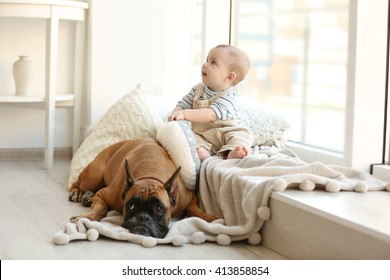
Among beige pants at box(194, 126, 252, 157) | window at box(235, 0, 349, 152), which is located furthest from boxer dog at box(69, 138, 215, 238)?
window at box(235, 0, 349, 152)

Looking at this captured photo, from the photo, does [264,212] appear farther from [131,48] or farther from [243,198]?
[131,48]

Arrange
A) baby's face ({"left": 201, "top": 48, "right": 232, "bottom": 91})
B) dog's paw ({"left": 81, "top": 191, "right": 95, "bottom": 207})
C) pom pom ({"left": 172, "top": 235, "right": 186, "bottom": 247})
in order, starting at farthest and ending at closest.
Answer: baby's face ({"left": 201, "top": 48, "right": 232, "bottom": 91}) < dog's paw ({"left": 81, "top": 191, "right": 95, "bottom": 207}) < pom pom ({"left": 172, "top": 235, "right": 186, "bottom": 247})

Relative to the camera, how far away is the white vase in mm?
3908

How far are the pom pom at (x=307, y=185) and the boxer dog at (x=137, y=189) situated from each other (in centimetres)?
40

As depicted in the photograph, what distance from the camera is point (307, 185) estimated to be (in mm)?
2451

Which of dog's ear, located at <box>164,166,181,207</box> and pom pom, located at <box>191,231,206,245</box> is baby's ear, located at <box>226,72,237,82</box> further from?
pom pom, located at <box>191,231,206,245</box>

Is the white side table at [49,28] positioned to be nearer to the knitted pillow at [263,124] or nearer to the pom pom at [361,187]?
the knitted pillow at [263,124]

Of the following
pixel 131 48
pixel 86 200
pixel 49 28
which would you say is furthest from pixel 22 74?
pixel 86 200

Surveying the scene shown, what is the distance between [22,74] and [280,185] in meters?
1.95

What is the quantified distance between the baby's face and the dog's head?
2.30 ft

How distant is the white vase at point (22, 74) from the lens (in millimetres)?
3908

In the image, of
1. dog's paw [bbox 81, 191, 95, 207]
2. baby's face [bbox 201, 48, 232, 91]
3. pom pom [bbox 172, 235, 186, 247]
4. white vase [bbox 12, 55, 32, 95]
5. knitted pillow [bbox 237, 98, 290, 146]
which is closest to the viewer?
pom pom [bbox 172, 235, 186, 247]
